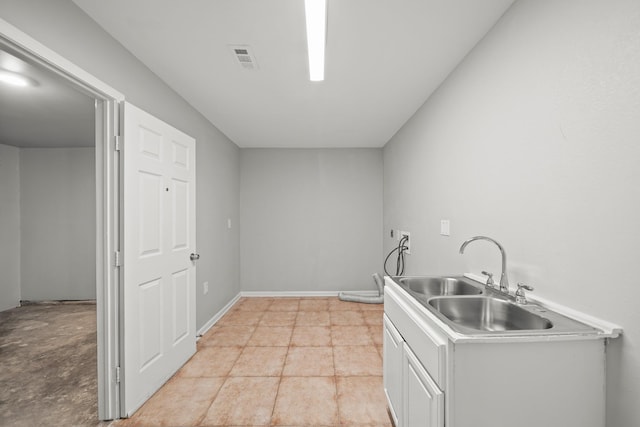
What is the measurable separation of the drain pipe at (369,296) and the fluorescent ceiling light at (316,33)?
3.15 meters

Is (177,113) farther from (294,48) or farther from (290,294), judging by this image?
(290,294)

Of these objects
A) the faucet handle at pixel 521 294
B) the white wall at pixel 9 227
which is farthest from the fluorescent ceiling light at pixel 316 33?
the white wall at pixel 9 227

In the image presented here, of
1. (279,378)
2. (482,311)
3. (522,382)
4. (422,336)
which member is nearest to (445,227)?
(482,311)

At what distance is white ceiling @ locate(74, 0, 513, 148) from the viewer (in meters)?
1.57

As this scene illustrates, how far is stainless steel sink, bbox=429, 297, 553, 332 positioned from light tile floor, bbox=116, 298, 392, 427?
0.90 meters

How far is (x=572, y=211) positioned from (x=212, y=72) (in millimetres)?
2502

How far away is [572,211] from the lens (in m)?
1.15

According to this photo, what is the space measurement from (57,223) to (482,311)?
5992mm

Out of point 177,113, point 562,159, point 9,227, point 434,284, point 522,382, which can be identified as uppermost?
point 177,113

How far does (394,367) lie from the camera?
1.61m

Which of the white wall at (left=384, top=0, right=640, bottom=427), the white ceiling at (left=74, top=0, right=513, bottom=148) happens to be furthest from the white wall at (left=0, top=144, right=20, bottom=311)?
the white wall at (left=384, top=0, right=640, bottom=427)

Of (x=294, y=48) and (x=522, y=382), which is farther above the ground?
(x=294, y=48)

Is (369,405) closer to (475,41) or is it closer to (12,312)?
(475,41)

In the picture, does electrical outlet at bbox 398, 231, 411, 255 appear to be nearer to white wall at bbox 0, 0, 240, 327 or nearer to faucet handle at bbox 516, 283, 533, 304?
faucet handle at bbox 516, 283, 533, 304
